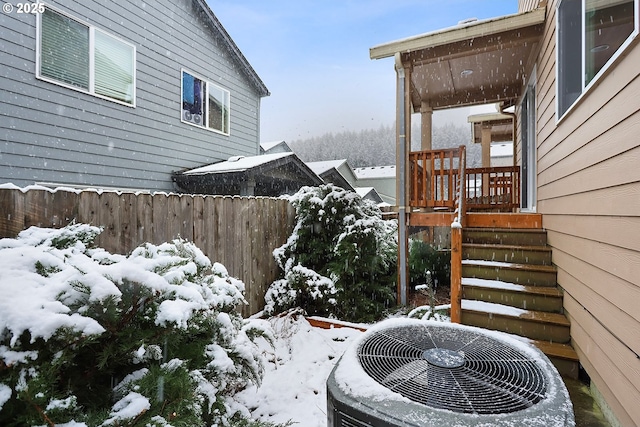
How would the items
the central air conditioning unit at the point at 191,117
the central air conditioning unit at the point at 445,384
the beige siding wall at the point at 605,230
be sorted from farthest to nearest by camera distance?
1. the central air conditioning unit at the point at 191,117
2. the beige siding wall at the point at 605,230
3. the central air conditioning unit at the point at 445,384

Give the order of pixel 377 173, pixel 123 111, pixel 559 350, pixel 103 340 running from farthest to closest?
1. pixel 377 173
2. pixel 123 111
3. pixel 559 350
4. pixel 103 340

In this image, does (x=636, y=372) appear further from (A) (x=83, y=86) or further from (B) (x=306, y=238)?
(A) (x=83, y=86)

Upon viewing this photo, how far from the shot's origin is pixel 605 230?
2236mm

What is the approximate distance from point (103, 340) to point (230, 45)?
855cm

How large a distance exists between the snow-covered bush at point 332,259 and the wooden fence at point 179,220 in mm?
227

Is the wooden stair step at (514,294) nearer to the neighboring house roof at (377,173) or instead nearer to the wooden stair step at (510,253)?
the wooden stair step at (510,253)

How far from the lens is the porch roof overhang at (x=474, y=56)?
15.0 feet

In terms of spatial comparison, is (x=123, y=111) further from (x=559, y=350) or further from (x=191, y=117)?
(x=559, y=350)

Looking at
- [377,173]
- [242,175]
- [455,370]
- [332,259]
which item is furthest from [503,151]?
[455,370]

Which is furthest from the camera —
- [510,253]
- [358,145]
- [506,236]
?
[358,145]

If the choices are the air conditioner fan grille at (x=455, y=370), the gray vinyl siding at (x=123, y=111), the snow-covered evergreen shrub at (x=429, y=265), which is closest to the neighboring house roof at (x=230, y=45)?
the gray vinyl siding at (x=123, y=111)

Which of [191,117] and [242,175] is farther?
[191,117]

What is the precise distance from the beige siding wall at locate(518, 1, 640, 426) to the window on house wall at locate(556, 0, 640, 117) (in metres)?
0.30

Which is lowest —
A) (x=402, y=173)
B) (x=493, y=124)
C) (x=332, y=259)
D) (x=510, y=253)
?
(x=332, y=259)
